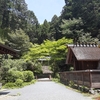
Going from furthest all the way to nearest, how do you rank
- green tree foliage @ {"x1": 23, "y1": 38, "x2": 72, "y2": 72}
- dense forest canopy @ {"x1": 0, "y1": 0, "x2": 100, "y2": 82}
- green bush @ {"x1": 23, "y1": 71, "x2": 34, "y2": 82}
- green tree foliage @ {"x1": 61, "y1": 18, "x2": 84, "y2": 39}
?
green tree foliage @ {"x1": 61, "y1": 18, "x2": 84, "y2": 39} < dense forest canopy @ {"x1": 0, "y1": 0, "x2": 100, "y2": 82} < green tree foliage @ {"x1": 23, "y1": 38, "x2": 72, "y2": 72} < green bush @ {"x1": 23, "y1": 71, "x2": 34, "y2": 82}

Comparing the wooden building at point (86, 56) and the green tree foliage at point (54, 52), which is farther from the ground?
the green tree foliage at point (54, 52)

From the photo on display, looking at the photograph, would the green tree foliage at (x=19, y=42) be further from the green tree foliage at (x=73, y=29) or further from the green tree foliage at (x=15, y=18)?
the green tree foliage at (x=73, y=29)

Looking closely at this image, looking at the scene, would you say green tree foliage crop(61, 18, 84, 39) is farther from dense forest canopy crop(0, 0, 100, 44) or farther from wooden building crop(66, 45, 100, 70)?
wooden building crop(66, 45, 100, 70)

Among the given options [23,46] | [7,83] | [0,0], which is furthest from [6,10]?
[7,83]

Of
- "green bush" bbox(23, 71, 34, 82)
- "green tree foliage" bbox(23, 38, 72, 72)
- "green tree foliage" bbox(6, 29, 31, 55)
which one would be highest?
"green tree foliage" bbox(6, 29, 31, 55)

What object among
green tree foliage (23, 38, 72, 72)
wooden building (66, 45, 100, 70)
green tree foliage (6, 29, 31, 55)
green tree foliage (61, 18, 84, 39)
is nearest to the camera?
wooden building (66, 45, 100, 70)

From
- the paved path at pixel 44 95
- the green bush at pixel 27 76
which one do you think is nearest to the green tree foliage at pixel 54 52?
the green bush at pixel 27 76

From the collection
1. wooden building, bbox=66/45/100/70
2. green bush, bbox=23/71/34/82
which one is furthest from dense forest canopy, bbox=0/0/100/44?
wooden building, bbox=66/45/100/70

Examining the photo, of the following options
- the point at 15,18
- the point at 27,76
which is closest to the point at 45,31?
the point at 15,18

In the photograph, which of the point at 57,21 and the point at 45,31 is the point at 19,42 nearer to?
the point at 45,31

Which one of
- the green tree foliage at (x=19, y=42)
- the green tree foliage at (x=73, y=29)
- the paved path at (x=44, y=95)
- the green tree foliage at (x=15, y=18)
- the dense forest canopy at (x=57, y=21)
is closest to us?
the paved path at (x=44, y=95)

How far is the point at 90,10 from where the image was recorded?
45250 mm

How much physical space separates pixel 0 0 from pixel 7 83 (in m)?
38.8

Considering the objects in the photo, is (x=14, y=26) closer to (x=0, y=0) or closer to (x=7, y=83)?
(x=0, y=0)
